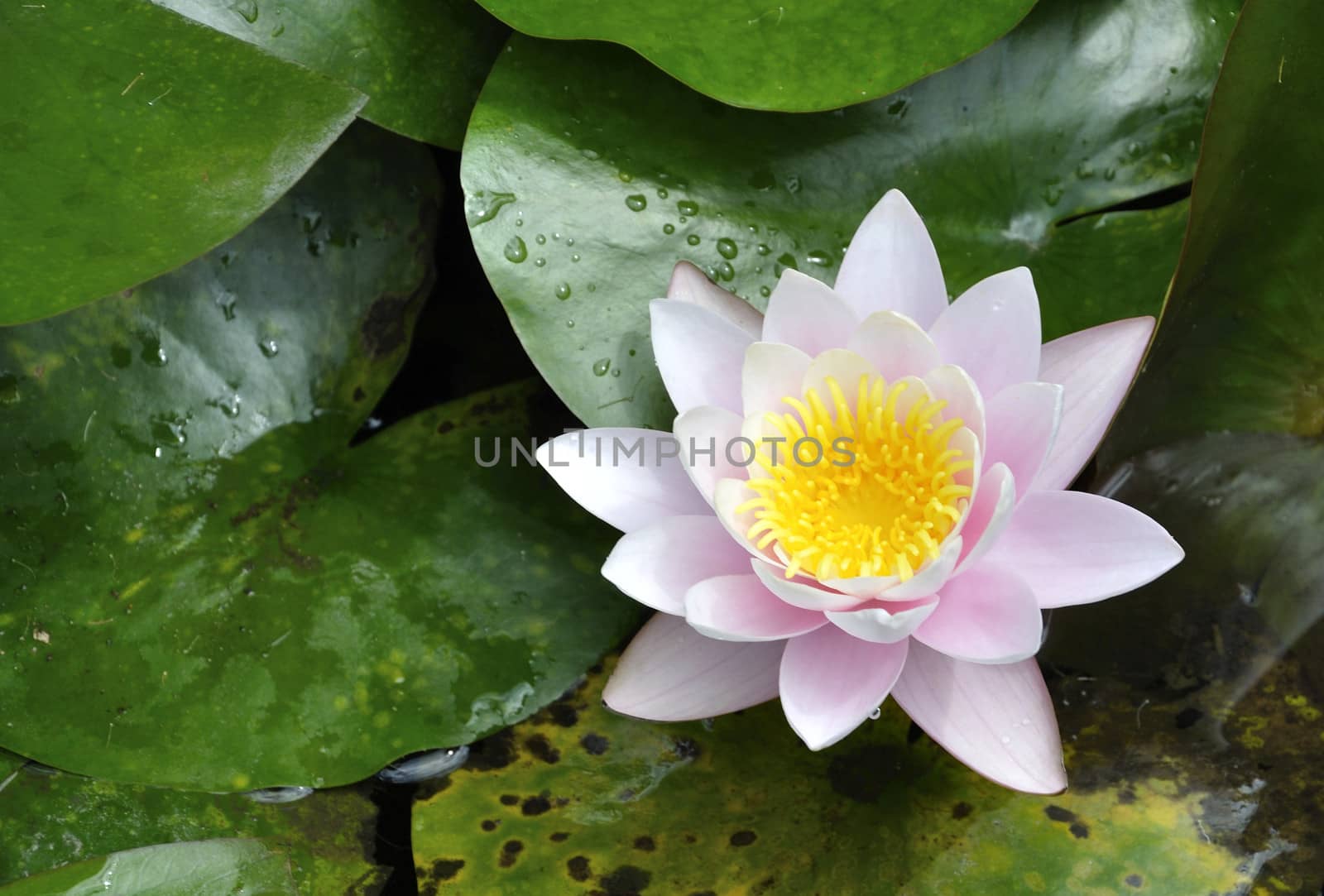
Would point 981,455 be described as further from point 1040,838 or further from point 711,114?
point 711,114

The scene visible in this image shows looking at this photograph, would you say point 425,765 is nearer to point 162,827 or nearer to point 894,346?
point 162,827

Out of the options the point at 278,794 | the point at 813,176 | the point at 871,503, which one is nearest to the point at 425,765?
the point at 278,794

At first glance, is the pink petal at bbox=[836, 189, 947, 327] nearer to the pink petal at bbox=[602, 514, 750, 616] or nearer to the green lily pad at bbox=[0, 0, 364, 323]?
the pink petal at bbox=[602, 514, 750, 616]

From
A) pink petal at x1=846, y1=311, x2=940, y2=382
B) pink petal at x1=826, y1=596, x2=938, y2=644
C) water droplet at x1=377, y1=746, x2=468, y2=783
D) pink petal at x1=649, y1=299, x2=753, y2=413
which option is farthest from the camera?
water droplet at x1=377, y1=746, x2=468, y2=783

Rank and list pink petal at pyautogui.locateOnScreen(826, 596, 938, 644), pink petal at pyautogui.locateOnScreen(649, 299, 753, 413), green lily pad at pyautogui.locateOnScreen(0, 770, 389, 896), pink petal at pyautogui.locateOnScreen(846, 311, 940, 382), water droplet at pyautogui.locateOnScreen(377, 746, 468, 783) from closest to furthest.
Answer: pink petal at pyautogui.locateOnScreen(826, 596, 938, 644) < pink petal at pyautogui.locateOnScreen(846, 311, 940, 382) < pink petal at pyautogui.locateOnScreen(649, 299, 753, 413) < green lily pad at pyautogui.locateOnScreen(0, 770, 389, 896) < water droplet at pyautogui.locateOnScreen(377, 746, 468, 783)

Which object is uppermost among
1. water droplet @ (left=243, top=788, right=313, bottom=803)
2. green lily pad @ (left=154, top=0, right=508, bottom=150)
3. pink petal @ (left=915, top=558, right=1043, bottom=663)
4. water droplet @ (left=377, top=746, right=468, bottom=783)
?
green lily pad @ (left=154, top=0, right=508, bottom=150)

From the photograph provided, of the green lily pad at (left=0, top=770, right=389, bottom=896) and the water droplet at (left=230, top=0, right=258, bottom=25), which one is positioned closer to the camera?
→ the green lily pad at (left=0, top=770, right=389, bottom=896)

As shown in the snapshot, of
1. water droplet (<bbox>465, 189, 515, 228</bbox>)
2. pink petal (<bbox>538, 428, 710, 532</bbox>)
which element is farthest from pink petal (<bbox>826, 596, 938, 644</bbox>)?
water droplet (<bbox>465, 189, 515, 228</bbox>)

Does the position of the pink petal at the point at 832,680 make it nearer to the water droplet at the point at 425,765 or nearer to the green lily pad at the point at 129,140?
the water droplet at the point at 425,765

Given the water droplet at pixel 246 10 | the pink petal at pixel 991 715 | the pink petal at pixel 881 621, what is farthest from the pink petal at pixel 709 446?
the water droplet at pixel 246 10
